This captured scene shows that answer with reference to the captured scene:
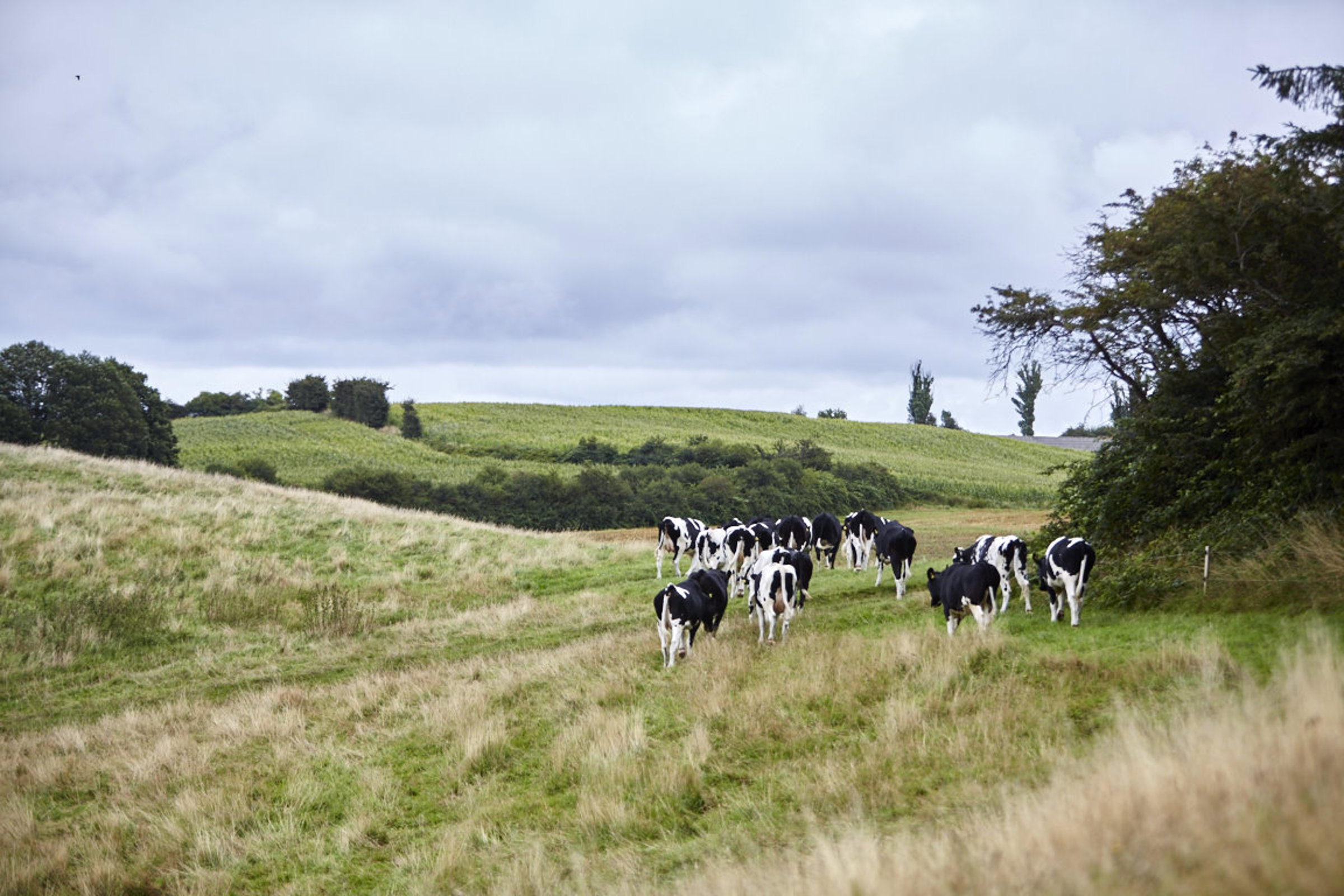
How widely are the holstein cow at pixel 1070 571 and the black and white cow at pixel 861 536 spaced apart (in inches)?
327

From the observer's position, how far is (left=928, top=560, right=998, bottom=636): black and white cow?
12.8m

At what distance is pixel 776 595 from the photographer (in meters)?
14.7

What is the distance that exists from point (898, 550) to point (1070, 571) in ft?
17.0

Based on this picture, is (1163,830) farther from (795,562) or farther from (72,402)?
(72,402)

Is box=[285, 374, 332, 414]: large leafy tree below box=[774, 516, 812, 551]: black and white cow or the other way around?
the other way around

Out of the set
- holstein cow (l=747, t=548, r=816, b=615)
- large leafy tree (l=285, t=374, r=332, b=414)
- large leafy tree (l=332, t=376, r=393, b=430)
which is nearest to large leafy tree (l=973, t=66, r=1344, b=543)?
holstein cow (l=747, t=548, r=816, b=615)

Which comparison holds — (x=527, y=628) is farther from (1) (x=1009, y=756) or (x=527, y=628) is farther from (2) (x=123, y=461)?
(2) (x=123, y=461)

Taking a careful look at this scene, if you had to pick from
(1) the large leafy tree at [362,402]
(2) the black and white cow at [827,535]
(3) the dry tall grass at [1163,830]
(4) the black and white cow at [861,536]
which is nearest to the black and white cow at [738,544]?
(2) the black and white cow at [827,535]

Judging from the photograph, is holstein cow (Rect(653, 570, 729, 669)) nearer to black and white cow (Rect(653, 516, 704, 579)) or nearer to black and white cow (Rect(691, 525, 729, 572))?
black and white cow (Rect(691, 525, 729, 572))

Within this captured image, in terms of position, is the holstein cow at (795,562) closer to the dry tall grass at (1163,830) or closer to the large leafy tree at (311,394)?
the dry tall grass at (1163,830)

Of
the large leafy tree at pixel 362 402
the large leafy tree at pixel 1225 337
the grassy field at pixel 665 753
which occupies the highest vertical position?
the large leafy tree at pixel 362 402

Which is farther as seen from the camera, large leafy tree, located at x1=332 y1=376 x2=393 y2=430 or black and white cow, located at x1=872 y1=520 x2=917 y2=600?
large leafy tree, located at x1=332 y1=376 x2=393 y2=430

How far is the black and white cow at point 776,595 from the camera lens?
14.6 meters

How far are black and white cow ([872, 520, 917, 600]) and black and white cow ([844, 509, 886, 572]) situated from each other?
2.47 meters
